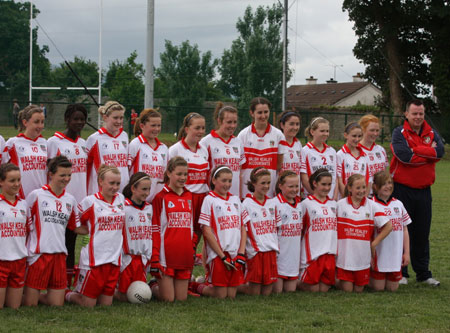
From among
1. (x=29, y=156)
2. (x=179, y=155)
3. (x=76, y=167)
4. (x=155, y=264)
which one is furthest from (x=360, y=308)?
(x=29, y=156)

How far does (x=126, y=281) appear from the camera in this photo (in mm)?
5578

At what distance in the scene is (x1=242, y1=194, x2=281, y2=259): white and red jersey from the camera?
6.02 metres

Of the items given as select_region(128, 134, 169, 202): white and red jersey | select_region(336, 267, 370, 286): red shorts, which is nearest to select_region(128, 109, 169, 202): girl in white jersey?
select_region(128, 134, 169, 202): white and red jersey

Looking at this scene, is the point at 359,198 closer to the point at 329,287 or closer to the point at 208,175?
the point at 329,287

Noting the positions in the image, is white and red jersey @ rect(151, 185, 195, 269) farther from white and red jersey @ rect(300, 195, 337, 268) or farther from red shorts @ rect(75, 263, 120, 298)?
white and red jersey @ rect(300, 195, 337, 268)

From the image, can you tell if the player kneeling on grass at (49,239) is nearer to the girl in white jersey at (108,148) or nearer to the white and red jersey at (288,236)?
the girl in white jersey at (108,148)

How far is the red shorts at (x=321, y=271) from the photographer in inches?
243

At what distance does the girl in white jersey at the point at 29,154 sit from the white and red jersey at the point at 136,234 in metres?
0.90

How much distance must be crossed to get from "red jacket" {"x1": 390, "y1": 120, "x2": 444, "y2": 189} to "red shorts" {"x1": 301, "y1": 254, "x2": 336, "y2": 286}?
1.29 meters

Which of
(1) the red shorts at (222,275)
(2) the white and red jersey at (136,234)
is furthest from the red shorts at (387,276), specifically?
(2) the white and red jersey at (136,234)

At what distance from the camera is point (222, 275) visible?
19.0 ft

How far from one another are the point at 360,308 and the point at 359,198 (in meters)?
1.31

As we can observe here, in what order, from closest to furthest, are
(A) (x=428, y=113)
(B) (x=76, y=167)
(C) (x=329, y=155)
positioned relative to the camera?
(B) (x=76, y=167)
(C) (x=329, y=155)
(A) (x=428, y=113)

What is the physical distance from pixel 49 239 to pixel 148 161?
1332 millimetres
